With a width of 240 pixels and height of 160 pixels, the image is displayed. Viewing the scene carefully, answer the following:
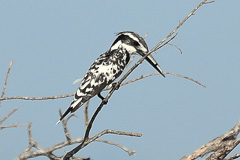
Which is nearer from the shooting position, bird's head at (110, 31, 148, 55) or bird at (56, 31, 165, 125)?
bird at (56, 31, 165, 125)

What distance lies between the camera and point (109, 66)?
7039 mm

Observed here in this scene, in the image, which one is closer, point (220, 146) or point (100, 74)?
point (220, 146)

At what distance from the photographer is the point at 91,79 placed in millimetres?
6727

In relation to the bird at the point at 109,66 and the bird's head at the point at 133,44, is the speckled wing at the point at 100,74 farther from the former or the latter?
the bird's head at the point at 133,44

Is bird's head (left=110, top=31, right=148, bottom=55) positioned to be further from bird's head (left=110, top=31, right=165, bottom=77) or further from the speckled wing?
the speckled wing

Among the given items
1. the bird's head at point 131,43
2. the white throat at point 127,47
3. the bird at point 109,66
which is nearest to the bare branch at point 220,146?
the bird at point 109,66

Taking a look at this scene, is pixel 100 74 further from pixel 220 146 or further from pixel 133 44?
pixel 220 146

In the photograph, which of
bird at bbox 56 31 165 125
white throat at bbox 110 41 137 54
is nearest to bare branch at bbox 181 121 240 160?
bird at bbox 56 31 165 125

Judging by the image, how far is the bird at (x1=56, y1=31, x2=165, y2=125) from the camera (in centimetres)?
650

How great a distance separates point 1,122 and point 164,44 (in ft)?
11.4

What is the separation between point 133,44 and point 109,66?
70 centimetres

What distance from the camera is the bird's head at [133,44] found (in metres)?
7.37

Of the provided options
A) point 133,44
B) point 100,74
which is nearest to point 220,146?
point 100,74

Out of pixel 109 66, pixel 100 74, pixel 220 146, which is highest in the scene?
pixel 109 66
